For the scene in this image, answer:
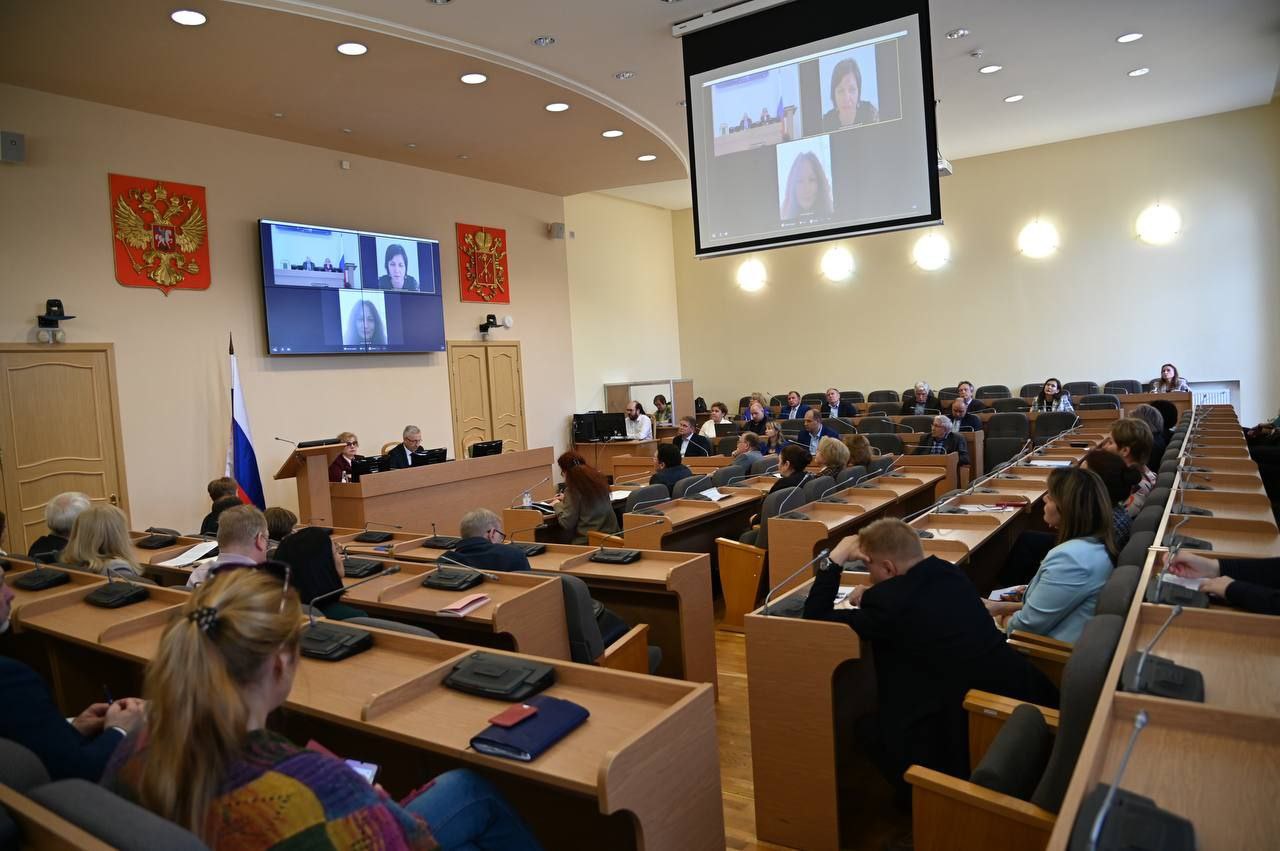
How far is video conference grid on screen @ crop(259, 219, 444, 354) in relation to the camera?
772 centimetres

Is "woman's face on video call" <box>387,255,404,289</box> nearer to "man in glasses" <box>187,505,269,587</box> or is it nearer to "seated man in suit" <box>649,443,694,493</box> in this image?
"seated man in suit" <box>649,443,694,493</box>

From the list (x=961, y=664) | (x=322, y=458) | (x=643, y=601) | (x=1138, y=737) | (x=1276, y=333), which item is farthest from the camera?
(x=1276, y=333)

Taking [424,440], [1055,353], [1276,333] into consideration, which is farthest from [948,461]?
[1276,333]

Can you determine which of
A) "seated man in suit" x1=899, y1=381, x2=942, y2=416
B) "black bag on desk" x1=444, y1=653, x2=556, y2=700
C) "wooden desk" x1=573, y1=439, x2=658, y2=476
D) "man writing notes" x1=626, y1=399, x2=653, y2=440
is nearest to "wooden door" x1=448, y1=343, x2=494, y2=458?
"wooden desk" x1=573, y1=439, x2=658, y2=476

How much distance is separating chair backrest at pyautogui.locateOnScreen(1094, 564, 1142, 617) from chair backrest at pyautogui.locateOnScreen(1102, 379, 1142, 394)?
10.2 metres

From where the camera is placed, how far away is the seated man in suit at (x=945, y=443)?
7391 millimetres

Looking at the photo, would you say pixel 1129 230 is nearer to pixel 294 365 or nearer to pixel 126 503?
pixel 294 365

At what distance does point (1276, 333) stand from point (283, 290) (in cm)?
1251

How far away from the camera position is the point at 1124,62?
26.8 ft

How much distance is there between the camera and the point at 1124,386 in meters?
11.2

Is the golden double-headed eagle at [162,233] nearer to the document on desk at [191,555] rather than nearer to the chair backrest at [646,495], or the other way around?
the document on desk at [191,555]

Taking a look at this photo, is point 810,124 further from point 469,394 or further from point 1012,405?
point 1012,405

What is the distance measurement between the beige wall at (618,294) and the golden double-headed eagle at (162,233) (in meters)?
5.95

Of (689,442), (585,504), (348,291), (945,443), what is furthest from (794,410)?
(585,504)
